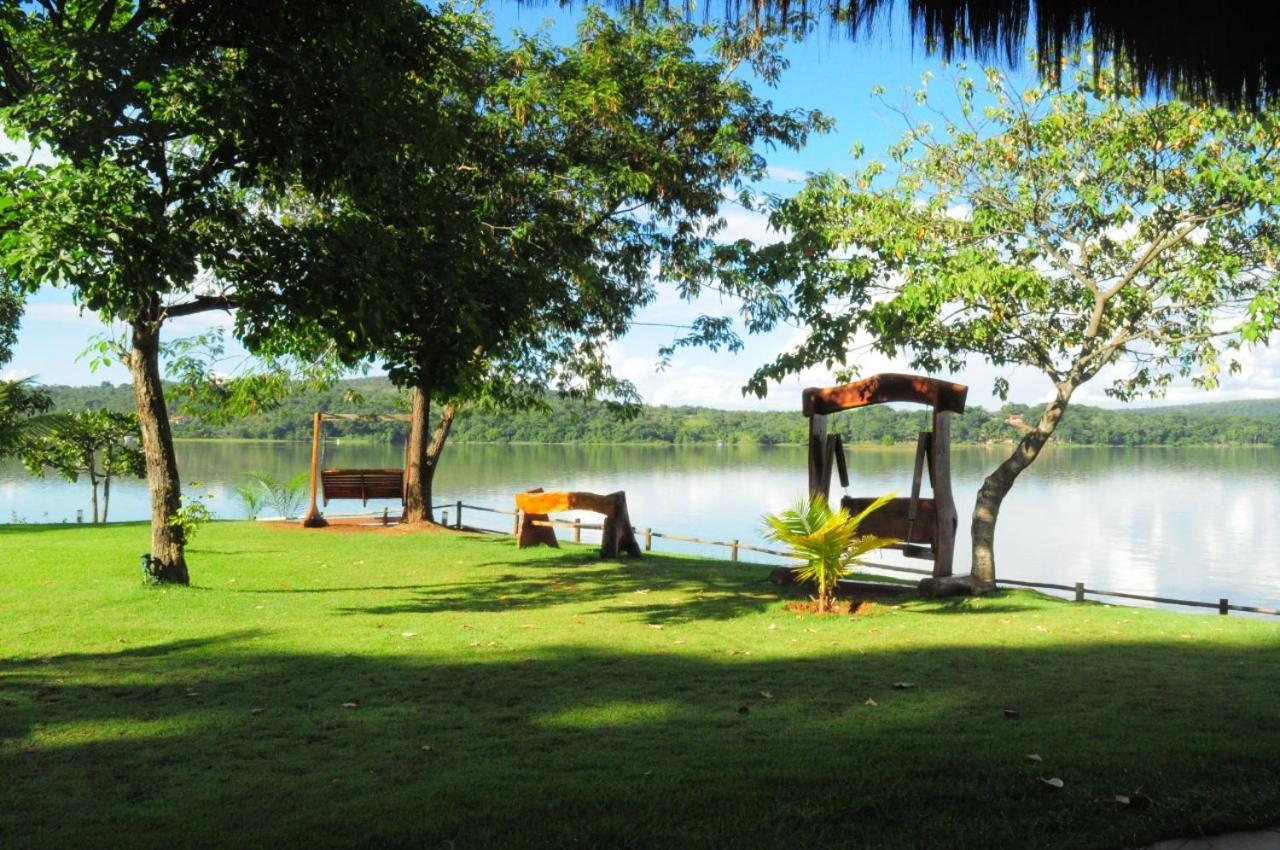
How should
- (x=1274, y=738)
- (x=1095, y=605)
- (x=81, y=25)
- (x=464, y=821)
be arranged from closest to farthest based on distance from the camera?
1. (x=464, y=821)
2. (x=1274, y=738)
3. (x=81, y=25)
4. (x=1095, y=605)

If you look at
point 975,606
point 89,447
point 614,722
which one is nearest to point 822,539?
point 975,606

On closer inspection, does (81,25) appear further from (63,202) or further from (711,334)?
(711,334)

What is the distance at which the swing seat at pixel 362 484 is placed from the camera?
21266 millimetres

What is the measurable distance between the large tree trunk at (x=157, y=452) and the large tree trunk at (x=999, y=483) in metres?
9.65

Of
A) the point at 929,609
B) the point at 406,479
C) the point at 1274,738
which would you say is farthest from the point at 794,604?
the point at 406,479

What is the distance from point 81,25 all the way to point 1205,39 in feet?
33.3

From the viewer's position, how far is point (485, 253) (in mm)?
12070

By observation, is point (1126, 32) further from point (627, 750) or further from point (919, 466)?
point (919, 466)

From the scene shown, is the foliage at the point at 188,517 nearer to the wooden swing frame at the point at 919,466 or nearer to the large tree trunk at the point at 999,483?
the wooden swing frame at the point at 919,466

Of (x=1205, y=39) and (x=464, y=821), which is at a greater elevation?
(x=1205, y=39)

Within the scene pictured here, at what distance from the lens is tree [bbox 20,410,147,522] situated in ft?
98.2

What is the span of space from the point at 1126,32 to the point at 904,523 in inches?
401

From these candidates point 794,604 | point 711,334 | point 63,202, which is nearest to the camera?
point 63,202

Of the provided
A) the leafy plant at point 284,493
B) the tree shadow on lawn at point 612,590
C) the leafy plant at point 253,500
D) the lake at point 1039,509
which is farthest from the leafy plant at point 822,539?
the leafy plant at point 253,500
